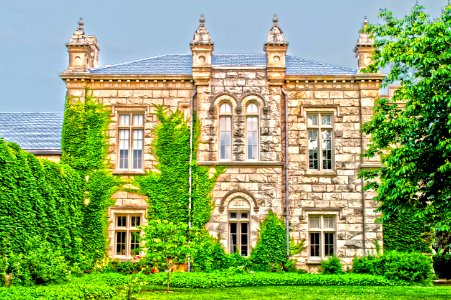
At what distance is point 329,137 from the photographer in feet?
78.8

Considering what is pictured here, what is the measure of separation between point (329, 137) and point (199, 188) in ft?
19.1

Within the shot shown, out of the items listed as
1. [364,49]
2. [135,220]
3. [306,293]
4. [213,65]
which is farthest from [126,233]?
[364,49]

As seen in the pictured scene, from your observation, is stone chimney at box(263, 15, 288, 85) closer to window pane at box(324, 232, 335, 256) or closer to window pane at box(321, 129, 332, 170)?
window pane at box(321, 129, 332, 170)

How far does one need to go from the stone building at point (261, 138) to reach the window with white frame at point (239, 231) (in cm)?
4

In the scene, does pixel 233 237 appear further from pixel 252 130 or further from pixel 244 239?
pixel 252 130

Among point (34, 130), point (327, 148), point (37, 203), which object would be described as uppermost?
point (34, 130)

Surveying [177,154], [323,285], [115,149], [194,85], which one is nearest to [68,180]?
[115,149]

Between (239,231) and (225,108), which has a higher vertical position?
(225,108)

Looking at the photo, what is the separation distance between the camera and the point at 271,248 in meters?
22.8

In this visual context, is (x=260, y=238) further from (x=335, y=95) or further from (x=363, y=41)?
(x=363, y=41)

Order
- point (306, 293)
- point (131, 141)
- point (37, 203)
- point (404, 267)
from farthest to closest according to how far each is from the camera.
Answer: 1. point (131, 141)
2. point (404, 267)
3. point (37, 203)
4. point (306, 293)

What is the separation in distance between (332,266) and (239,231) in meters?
3.89

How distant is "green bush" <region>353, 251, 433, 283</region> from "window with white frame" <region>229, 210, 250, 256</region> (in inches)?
196

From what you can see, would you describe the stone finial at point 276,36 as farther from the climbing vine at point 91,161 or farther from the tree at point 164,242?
the tree at point 164,242
